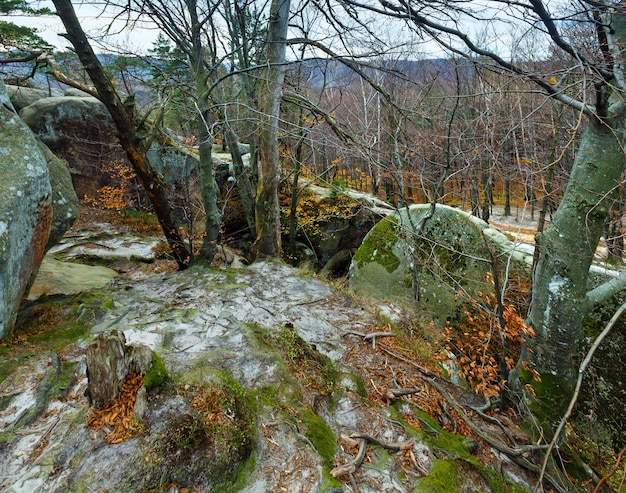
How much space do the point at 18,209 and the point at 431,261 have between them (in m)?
5.98

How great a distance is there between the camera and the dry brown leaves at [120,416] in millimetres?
2076

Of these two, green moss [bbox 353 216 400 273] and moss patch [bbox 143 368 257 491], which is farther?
green moss [bbox 353 216 400 273]

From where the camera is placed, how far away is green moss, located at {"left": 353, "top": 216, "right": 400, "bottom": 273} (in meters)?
6.89

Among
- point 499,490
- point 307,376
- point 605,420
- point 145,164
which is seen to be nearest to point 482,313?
point 605,420

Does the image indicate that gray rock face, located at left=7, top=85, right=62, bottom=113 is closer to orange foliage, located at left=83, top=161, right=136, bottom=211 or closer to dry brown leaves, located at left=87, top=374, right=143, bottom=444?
orange foliage, located at left=83, top=161, right=136, bottom=211

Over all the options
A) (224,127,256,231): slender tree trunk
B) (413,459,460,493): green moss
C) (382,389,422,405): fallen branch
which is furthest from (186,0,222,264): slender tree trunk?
(413,459,460,493): green moss

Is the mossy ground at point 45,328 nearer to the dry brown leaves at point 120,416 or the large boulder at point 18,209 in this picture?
the large boulder at point 18,209

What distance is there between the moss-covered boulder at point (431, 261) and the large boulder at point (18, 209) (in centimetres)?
468

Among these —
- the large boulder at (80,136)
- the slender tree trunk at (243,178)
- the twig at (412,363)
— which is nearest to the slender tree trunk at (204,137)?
the slender tree trunk at (243,178)

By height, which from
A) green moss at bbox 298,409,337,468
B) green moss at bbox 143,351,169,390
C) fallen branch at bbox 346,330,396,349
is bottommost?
fallen branch at bbox 346,330,396,349

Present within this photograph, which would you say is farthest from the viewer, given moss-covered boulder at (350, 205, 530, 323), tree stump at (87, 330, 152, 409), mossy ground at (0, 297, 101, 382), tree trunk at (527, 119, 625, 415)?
moss-covered boulder at (350, 205, 530, 323)

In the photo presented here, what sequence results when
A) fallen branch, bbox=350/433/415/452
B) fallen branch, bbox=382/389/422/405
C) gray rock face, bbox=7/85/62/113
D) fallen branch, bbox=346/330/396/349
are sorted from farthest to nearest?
1. gray rock face, bbox=7/85/62/113
2. fallen branch, bbox=346/330/396/349
3. fallen branch, bbox=382/389/422/405
4. fallen branch, bbox=350/433/415/452

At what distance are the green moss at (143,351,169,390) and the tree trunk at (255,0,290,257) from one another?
417cm

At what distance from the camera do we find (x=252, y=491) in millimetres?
1980
